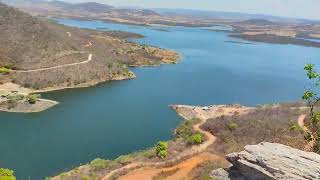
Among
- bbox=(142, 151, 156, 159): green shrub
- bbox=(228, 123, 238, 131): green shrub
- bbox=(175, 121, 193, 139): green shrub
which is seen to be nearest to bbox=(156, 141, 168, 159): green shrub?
bbox=(142, 151, 156, 159): green shrub

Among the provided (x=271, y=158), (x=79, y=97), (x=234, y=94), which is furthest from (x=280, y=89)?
(x=271, y=158)

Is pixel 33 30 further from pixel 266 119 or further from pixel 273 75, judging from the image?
pixel 266 119

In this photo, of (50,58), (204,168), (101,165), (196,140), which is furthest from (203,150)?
(50,58)

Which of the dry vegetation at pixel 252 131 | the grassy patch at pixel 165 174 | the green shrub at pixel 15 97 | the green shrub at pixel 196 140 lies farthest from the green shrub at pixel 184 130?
the green shrub at pixel 15 97

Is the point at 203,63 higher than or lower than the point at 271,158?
lower

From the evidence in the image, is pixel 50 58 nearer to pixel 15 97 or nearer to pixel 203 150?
pixel 15 97
